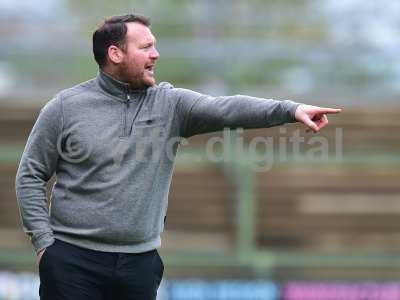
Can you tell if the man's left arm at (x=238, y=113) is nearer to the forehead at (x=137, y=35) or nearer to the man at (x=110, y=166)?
the man at (x=110, y=166)

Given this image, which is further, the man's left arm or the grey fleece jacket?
the grey fleece jacket

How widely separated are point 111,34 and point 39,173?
2.12 ft

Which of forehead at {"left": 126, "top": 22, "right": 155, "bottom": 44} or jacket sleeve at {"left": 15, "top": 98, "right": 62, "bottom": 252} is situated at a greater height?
forehead at {"left": 126, "top": 22, "right": 155, "bottom": 44}

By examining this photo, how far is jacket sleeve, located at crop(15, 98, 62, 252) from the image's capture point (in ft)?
13.4

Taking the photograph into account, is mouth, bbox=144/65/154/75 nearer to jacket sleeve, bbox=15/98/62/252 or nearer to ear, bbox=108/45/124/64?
ear, bbox=108/45/124/64

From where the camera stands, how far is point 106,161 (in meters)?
4.08

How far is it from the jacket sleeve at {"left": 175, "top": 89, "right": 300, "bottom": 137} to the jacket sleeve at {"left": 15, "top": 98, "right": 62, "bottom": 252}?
1.71 ft

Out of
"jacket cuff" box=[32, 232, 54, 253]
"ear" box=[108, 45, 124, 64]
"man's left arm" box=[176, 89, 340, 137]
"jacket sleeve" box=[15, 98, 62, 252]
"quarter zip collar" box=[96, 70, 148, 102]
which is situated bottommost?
"jacket cuff" box=[32, 232, 54, 253]

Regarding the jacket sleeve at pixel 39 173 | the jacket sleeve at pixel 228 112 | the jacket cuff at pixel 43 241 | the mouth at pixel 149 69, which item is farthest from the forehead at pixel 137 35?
the jacket cuff at pixel 43 241

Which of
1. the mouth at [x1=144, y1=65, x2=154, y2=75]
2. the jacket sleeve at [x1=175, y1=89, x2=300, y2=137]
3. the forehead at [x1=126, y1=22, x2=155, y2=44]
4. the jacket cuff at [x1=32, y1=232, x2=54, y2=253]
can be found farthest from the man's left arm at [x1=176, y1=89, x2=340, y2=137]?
the jacket cuff at [x1=32, y1=232, x2=54, y2=253]

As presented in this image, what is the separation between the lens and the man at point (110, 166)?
4.09 metres

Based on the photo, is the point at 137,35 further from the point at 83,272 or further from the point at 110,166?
the point at 83,272

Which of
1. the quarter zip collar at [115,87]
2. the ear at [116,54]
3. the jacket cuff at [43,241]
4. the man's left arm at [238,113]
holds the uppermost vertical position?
the ear at [116,54]

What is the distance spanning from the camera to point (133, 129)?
4.13 m
